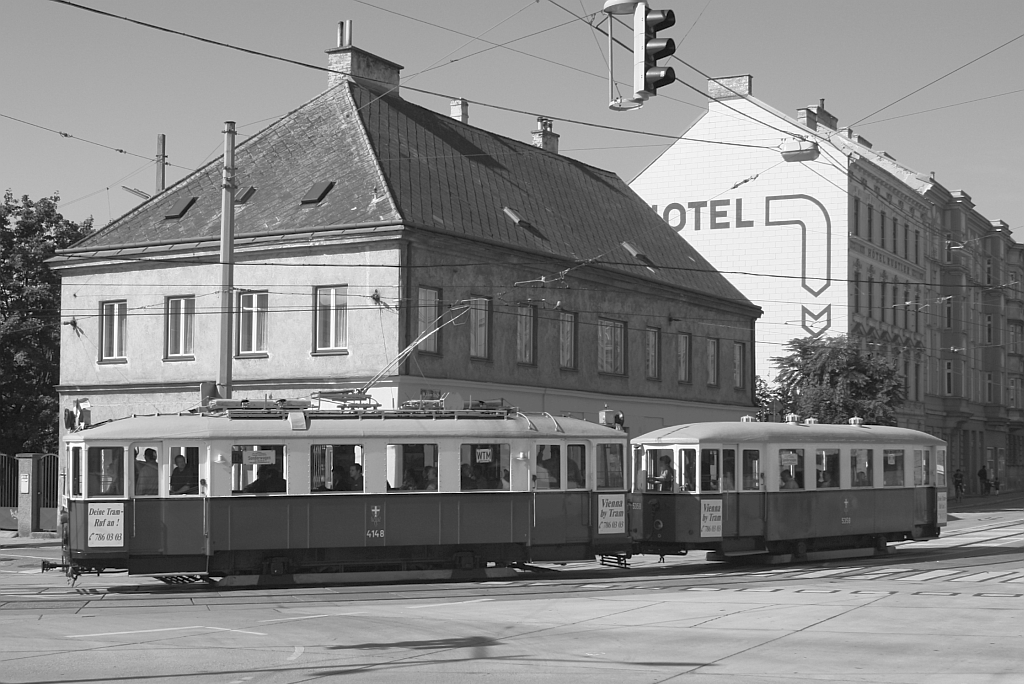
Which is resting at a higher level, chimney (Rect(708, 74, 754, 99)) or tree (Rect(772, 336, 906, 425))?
chimney (Rect(708, 74, 754, 99))

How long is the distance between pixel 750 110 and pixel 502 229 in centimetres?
2466

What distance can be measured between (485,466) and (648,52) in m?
9.16

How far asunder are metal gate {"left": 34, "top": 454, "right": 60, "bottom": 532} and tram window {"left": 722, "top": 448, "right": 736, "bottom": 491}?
1812cm

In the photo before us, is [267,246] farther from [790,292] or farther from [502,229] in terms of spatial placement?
[790,292]

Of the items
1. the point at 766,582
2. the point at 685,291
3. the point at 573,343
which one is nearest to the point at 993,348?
the point at 685,291

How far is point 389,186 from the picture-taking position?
107 feet

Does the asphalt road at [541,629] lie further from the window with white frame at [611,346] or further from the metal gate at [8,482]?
the window with white frame at [611,346]

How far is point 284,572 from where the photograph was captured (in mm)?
21188

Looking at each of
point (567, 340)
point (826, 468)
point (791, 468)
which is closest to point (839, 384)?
point (567, 340)

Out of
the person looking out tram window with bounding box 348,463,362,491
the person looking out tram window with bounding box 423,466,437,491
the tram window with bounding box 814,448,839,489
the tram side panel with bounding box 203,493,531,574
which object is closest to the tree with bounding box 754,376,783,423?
the tram window with bounding box 814,448,839,489

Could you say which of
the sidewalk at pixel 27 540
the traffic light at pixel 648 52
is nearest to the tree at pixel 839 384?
the sidewalk at pixel 27 540

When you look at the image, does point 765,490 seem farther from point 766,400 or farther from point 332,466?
point 766,400

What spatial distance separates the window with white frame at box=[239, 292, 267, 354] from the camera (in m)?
33.6

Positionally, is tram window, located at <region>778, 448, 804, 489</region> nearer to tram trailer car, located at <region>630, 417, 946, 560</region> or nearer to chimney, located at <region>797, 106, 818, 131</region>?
tram trailer car, located at <region>630, 417, 946, 560</region>
